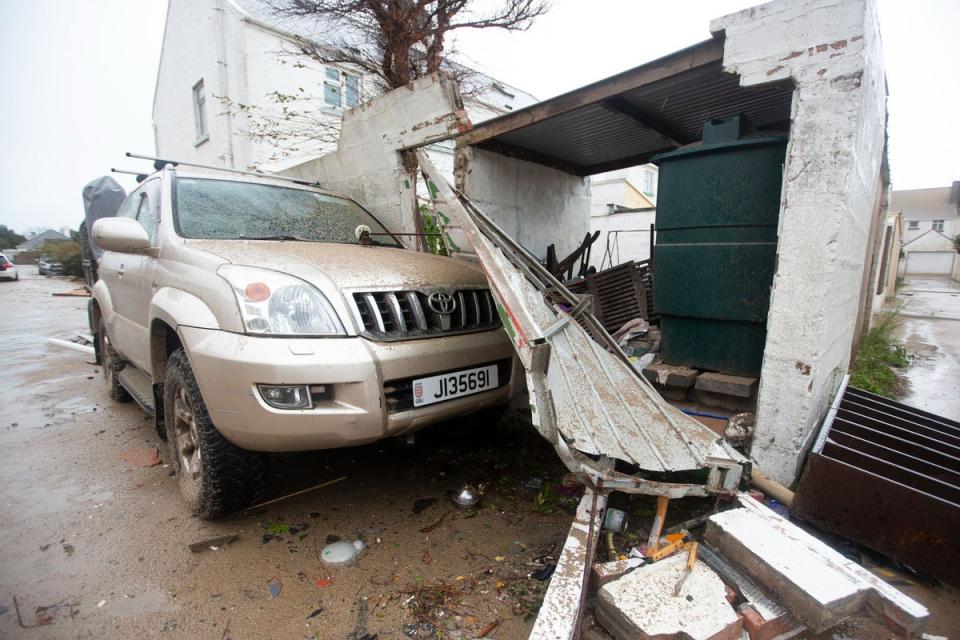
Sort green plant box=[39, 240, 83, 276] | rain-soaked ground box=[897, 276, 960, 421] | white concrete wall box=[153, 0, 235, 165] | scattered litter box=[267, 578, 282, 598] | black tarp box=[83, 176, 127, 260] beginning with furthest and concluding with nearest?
green plant box=[39, 240, 83, 276], white concrete wall box=[153, 0, 235, 165], black tarp box=[83, 176, 127, 260], rain-soaked ground box=[897, 276, 960, 421], scattered litter box=[267, 578, 282, 598]

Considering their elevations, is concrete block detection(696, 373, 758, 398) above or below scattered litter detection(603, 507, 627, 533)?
above

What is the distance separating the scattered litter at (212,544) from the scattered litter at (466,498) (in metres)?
1.09

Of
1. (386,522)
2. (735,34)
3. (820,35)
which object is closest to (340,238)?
(386,522)

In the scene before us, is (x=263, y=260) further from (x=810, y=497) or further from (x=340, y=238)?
(x=810, y=497)

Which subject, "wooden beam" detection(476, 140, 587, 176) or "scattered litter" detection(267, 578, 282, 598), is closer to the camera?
"scattered litter" detection(267, 578, 282, 598)

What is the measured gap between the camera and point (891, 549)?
6.61 feet

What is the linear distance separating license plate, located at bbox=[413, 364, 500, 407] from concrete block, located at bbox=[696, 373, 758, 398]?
1.27m

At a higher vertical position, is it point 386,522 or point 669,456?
point 669,456

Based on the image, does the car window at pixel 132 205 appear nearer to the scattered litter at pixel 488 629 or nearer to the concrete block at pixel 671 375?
the scattered litter at pixel 488 629

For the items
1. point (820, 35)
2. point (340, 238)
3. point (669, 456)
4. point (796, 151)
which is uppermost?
point (820, 35)

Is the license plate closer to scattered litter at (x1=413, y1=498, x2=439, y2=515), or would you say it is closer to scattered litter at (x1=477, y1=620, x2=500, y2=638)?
scattered litter at (x1=413, y1=498, x2=439, y2=515)

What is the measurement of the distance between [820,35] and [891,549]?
2312 mm

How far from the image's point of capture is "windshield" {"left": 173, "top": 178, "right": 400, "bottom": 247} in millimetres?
2736

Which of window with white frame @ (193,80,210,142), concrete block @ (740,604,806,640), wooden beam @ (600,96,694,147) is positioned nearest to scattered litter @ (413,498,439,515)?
concrete block @ (740,604,806,640)
